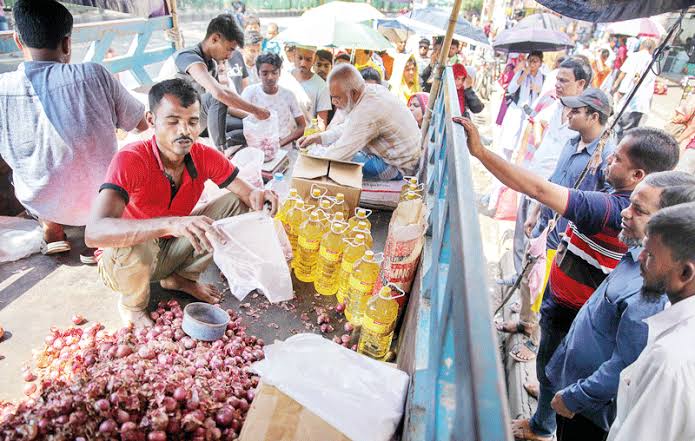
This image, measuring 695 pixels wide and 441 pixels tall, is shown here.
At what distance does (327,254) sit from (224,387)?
1.17 metres

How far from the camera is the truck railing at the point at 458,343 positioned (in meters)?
0.79

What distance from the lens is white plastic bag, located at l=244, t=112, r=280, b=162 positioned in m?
4.27

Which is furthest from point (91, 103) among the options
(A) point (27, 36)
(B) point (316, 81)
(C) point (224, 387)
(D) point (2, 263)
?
(B) point (316, 81)

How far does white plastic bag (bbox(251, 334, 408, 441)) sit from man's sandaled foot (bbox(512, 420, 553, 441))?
1.61 metres

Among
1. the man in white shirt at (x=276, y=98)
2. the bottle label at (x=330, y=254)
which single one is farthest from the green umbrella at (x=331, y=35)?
the bottle label at (x=330, y=254)

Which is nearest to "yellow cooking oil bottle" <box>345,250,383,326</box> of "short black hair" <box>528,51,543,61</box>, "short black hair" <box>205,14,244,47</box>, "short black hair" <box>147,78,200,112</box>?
"short black hair" <box>147,78,200,112</box>

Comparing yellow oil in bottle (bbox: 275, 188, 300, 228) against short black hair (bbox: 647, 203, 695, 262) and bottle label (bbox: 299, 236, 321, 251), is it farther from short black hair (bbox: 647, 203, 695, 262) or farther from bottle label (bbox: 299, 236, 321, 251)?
short black hair (bbox: 647, 203, 695, 262)

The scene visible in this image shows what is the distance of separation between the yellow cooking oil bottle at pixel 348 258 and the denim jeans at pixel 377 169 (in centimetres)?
152

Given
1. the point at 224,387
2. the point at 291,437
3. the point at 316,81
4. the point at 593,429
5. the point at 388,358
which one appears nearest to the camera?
the point at 291,437

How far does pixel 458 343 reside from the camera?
1024 mm

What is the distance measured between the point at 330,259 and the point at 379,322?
2.52ft

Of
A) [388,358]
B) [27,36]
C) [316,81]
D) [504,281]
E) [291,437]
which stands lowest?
[504,281]

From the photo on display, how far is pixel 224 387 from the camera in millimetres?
2080

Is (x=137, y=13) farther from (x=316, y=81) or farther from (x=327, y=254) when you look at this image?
(x=327, y=254)
